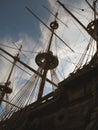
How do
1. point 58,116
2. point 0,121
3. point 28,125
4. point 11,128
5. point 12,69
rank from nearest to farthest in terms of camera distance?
point 58,116
point 28,125
point 11,128
point 0,121
point 12,69

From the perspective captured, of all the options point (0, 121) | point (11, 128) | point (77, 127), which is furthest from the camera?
point (0, 121)

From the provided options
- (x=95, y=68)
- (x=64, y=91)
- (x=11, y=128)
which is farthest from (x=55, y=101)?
(x=11, y=128)

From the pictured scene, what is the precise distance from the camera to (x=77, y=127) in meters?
7.76

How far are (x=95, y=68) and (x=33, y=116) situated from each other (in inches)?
153

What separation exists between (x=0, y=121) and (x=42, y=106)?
12.3 feet

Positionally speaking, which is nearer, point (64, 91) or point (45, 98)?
point (64, 91)

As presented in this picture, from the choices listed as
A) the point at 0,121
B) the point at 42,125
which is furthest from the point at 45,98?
the point at 0,121

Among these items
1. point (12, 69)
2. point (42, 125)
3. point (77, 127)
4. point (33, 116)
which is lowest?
point (77, 127)

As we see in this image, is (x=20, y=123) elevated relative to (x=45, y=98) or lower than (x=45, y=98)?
lower

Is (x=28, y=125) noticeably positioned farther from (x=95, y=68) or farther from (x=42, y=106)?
(x=95, y=68)

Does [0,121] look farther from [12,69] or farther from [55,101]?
[12,69]

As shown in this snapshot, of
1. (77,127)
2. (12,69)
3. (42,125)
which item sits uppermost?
(12,69)

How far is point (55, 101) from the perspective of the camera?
9.55m

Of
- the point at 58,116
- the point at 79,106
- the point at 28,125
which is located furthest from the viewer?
the point at 28,125
